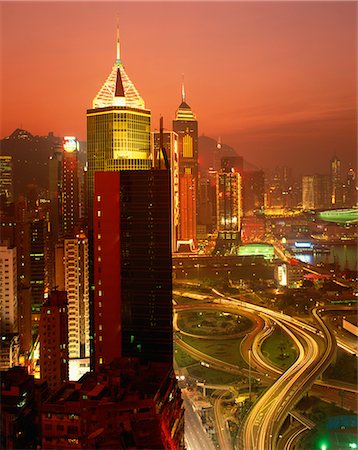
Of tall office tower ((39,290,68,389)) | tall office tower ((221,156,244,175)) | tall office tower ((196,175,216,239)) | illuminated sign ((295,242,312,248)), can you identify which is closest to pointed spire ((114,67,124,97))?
tall office tower ((221,156,244,175))

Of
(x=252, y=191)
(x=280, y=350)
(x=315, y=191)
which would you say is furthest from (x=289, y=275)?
(x=280, y=350)

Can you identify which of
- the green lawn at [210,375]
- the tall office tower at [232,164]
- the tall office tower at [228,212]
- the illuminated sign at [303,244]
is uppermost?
the tall office tower at [232,164]

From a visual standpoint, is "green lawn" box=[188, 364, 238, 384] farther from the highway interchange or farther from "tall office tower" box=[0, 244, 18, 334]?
"tall office tower" box=[0, 244, 18, 334]

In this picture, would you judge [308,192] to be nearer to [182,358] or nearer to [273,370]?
[273,370]

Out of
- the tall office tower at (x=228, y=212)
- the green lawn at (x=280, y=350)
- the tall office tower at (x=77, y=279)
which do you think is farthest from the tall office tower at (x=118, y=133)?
the tall office tower at (x=228, y=212)

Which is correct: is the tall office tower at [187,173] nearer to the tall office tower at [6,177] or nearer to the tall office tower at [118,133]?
the tall office tower at [118,133]

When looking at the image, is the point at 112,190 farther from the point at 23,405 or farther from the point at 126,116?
the point at 23,405
